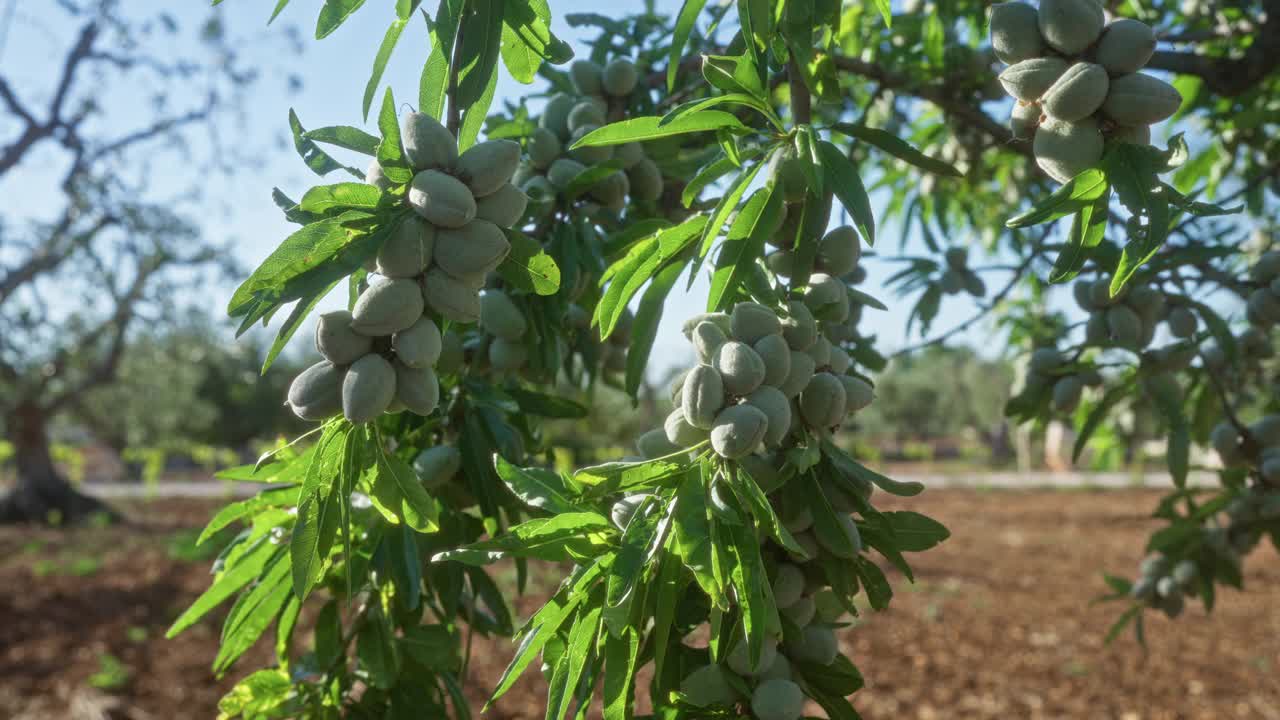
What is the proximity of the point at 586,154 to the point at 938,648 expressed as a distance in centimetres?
584

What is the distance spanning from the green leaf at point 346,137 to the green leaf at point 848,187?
525 millimetres

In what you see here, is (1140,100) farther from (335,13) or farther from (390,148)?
(335,13)

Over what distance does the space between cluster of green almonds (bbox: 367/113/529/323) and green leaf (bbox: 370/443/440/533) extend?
0.22 m

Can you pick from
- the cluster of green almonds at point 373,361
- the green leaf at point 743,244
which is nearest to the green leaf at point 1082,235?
the green leaf at point 743,244

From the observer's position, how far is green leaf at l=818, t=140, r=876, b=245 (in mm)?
988

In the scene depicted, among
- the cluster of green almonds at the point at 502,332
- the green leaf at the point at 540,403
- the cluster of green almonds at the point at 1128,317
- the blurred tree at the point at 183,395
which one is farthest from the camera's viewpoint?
the blurred tree at the point at 183,395

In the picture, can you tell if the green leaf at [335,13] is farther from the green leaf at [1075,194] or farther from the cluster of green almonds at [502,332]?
the green leaf at [1075,194]

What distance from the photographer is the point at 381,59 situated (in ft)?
3.72

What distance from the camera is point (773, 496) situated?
110 centimetres

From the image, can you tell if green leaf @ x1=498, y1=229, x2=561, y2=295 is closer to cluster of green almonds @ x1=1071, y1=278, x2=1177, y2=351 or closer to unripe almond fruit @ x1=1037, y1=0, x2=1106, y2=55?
unripe almond fruit @ x1=1037, y1=0, x2=1106, y2=55

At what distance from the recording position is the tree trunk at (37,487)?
14.7 metres

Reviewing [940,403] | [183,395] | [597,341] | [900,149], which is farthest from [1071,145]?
[940,403]

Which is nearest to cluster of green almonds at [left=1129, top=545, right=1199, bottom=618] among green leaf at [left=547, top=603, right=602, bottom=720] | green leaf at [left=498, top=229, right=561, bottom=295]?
green leaf at [left=547, top=603, right=602, bottom=720]

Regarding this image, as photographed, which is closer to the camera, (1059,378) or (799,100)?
(799,100)
